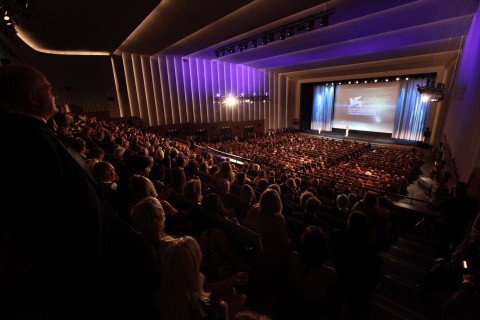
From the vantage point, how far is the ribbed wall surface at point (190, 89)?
17.9 meters

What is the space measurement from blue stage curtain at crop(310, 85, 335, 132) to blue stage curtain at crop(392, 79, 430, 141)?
7.13 m

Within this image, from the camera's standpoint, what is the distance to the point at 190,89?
21688mm

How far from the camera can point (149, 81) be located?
1892 cm

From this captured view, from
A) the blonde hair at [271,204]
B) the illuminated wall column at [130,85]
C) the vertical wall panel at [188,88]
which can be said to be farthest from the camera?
the vertical wall panel at [188,88]

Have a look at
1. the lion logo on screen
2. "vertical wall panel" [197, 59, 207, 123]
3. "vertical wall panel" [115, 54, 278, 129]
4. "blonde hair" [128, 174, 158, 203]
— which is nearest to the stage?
the lion logo on screen

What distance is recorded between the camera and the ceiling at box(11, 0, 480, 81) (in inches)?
333

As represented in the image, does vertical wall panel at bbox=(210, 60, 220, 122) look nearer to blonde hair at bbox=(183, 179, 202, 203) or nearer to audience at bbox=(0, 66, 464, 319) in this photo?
audience at bbox=(0, 66, 464, 319)

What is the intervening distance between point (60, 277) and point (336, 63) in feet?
77.4

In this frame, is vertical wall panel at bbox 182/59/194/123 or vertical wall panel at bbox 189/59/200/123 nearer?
vertical wall panel at bbox 182/59/194/123

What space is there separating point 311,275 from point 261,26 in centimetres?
1258

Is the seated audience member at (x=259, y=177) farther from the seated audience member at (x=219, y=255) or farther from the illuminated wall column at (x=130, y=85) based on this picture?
the illuminated wall column at (x=130, y=85)

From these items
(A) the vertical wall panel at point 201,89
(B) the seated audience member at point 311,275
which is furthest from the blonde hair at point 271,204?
(A) the vertical wall panel at point 201,89

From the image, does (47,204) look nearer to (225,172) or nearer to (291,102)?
(225,172)

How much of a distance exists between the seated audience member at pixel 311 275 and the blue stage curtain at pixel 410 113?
81.8 ft
